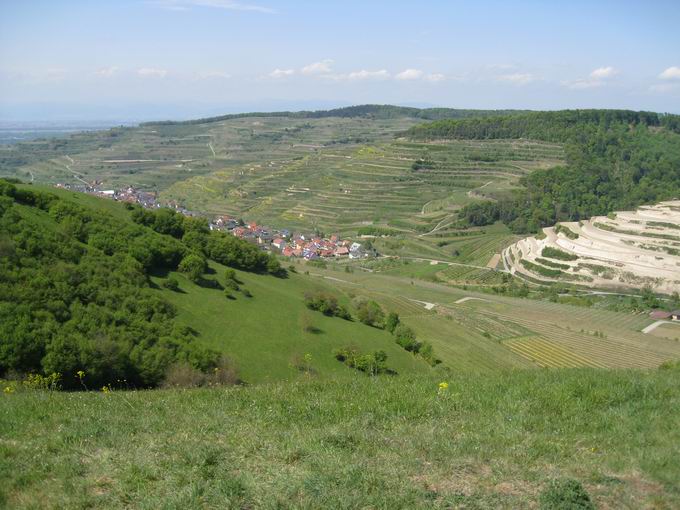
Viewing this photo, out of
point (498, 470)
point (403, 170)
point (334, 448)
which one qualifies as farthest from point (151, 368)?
point (403, 170)

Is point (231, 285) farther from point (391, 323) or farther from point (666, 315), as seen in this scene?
point (666, 315)

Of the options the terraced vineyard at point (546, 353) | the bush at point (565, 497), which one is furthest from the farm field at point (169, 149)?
the bush at point (565, 497)

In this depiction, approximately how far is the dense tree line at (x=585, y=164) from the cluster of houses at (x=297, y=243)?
1867 centimetres

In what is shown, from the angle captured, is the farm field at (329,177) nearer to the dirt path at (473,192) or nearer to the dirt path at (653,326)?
the dirt path at (473,192)

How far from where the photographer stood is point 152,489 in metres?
4.64

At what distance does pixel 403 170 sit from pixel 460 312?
61.0 meters

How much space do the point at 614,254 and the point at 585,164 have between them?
1825 inches

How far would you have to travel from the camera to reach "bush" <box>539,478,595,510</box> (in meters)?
4.34

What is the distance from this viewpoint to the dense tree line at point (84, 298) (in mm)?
14422

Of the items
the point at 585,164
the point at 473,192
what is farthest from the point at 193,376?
the point at 585,164

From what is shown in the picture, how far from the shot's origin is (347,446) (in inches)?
219

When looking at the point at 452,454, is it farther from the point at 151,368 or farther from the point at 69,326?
the point at 69,326

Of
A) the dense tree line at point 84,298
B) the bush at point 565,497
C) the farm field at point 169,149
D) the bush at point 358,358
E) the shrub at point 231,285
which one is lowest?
the bush at point 358,358

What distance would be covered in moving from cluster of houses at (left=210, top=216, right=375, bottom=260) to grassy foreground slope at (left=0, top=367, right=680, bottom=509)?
58.2 meters
